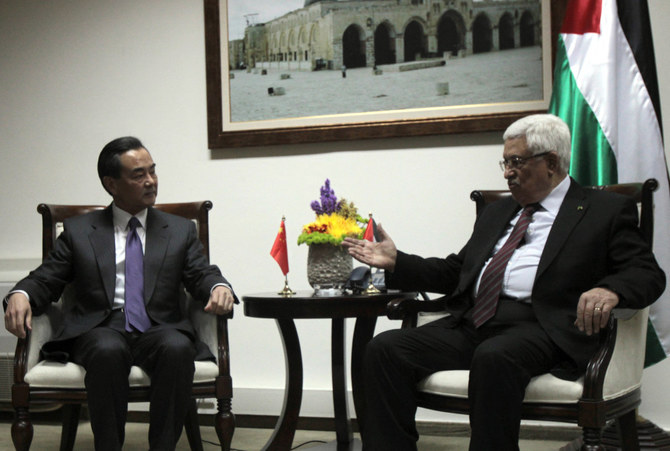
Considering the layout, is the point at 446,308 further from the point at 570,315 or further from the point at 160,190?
the point at 160,190

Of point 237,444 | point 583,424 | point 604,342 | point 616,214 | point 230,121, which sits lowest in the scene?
point 237,444

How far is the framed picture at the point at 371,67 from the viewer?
406cm

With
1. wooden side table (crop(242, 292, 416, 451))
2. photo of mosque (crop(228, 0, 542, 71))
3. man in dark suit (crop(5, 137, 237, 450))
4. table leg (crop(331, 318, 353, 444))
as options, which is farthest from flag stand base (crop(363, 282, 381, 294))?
photo of mosque (crop(228, 0, 542, 71))

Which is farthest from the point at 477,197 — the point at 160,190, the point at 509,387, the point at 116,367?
the point at 160,190

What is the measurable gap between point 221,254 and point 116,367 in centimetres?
167

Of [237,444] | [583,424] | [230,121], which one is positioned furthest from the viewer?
[230,121]

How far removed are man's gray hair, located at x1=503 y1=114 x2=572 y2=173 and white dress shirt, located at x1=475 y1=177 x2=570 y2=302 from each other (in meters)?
0.12

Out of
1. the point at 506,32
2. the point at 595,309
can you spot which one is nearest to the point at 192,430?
the point at 595,309

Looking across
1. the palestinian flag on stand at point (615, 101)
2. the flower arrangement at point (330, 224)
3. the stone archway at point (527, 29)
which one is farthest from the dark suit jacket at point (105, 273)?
the stone archway at point (527, 29)

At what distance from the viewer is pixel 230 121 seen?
450 centimetres

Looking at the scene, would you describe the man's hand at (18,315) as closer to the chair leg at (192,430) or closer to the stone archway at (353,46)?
the chair leg at (192,430)

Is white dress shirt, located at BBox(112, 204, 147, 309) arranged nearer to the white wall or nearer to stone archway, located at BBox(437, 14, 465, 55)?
the white wall

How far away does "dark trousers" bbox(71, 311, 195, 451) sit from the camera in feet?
9.41

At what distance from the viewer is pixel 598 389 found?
237cm
